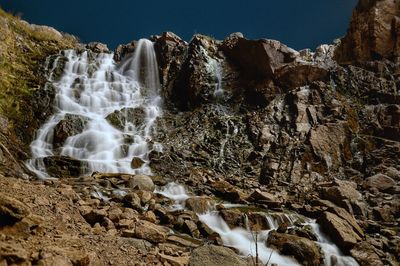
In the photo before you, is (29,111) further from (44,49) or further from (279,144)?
(279,144)

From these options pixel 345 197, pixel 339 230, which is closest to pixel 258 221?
pixel 339 230

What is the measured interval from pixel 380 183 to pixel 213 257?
42.6ft

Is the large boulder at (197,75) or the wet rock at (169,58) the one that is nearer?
the large boulder at (197,75)

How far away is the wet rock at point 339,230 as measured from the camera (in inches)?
481

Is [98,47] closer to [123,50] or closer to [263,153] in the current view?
[123,50]

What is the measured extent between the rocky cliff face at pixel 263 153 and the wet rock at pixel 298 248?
4 centimetres

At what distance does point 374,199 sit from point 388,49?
15.3 meters

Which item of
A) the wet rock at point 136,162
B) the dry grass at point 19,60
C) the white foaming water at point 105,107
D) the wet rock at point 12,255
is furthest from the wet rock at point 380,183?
the dry grass at point 19,60

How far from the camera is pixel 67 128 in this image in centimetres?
1933

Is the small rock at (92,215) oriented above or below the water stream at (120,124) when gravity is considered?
below

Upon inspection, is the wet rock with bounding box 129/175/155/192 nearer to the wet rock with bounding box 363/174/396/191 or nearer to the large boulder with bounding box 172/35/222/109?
the wet rock with bounding box 363/174/396/191

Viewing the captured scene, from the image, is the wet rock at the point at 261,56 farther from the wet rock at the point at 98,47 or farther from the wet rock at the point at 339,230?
the wet rock at the point at 339,230

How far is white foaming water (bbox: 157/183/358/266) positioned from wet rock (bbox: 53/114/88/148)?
7.89 meters

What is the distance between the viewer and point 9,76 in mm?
21688
